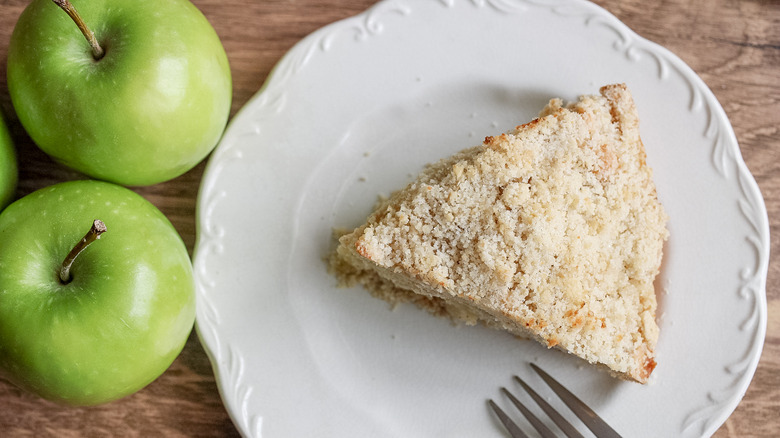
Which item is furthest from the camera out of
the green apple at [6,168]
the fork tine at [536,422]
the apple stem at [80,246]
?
the fork tine at [536,422]

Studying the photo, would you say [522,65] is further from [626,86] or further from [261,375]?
[261,375]

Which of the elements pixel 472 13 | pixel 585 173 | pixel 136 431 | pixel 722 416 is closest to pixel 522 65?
pixel 472 13

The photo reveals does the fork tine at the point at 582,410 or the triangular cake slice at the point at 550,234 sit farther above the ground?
the triangular cake slice at the point at 550,234

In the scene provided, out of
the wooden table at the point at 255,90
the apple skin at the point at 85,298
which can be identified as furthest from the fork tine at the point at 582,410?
the apple skin at the point at 85,298

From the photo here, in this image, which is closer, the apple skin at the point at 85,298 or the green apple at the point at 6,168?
the apple skin at the point at 85,298

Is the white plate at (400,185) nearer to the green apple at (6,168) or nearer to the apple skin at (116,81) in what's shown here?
the apple skin at (116,81)

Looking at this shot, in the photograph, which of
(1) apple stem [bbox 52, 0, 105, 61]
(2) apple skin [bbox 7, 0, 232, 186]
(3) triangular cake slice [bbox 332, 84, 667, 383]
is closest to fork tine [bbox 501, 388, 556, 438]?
(3) triangular cake slice [bbox 332, 84, 667, 383]

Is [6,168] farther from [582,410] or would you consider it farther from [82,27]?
[582,410]
